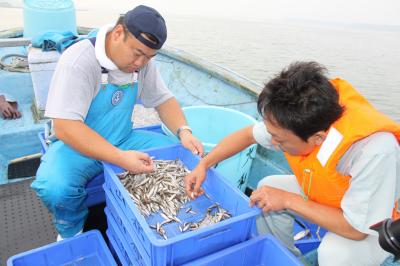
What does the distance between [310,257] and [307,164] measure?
0.89m

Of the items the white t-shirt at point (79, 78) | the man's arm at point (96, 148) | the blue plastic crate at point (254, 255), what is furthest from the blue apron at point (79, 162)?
the blue plastic crate at point (254, 255)

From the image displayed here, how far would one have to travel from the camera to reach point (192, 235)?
1729 millimetres

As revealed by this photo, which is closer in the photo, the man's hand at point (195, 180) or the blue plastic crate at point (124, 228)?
the blue plastic crate at point (124, 228)

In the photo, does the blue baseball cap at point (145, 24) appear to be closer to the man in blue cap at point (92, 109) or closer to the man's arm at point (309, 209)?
the man in blue cap at point (92, 109)

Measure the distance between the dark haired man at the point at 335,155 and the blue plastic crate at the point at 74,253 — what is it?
128 centimetres

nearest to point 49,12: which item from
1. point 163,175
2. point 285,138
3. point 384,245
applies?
point 163,175

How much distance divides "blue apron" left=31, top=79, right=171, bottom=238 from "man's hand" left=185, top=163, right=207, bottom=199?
32.2 inches

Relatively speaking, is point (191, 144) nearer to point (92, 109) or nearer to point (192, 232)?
point (92, 109)

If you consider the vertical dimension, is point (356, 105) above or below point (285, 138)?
above

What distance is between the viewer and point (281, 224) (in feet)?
8.55

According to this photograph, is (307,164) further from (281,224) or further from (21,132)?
(21,132)

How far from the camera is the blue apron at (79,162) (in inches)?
97.7

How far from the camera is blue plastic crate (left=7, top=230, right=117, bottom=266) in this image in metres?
2.30

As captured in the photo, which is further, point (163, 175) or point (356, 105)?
point (163, 175)
